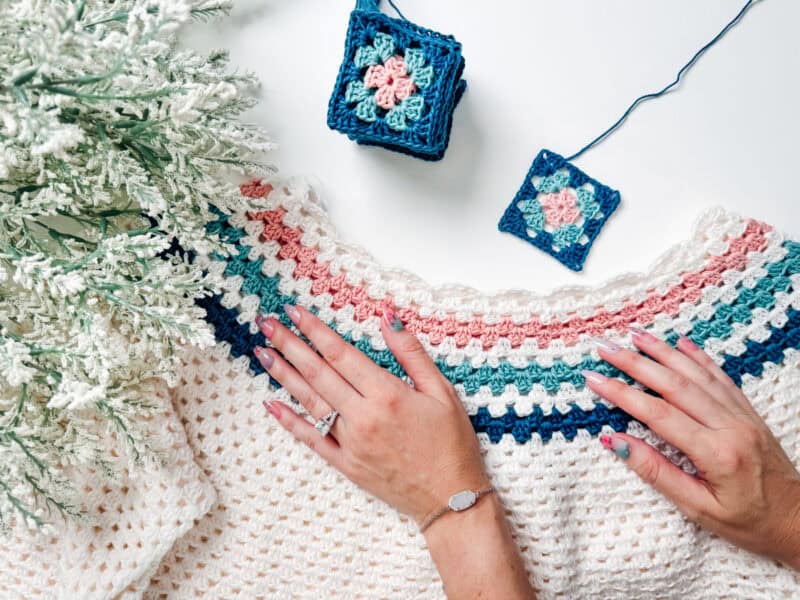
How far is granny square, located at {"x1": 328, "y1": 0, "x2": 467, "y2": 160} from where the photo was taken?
0.96 meters

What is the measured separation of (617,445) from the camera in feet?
3.34

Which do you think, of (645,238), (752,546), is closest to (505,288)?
(645,238)

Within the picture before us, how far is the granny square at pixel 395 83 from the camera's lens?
964mm

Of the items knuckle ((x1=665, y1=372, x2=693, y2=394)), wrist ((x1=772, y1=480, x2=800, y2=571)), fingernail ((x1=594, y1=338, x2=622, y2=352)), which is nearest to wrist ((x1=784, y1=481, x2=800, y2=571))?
wrist ((x1=772, y1=480, x2=800, y2=571))

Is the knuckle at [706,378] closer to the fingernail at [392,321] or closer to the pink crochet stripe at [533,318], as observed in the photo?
the pink crochet stripe at [533,318]

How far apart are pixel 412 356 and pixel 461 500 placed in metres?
0.22

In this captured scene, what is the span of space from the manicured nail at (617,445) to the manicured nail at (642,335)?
0.16 metres

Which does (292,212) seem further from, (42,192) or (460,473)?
(460,473)

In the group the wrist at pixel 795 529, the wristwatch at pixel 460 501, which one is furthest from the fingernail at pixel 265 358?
the wrist at pixel 795 529

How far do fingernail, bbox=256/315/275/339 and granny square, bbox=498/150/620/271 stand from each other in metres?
0.40

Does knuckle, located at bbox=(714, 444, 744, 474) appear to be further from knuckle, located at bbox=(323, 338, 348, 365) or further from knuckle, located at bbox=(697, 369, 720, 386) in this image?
knuckle, located at bbox=(323, 338, 348, 365)

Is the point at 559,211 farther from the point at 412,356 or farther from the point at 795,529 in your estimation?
the point at 795,529

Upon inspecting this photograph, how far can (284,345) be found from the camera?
1.04m

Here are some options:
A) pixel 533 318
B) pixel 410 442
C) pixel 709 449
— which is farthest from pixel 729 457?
pixel 410 442
